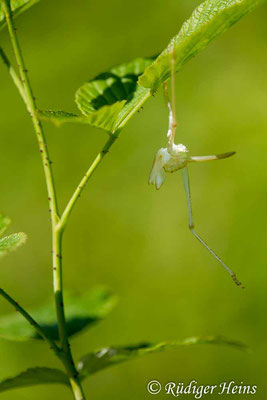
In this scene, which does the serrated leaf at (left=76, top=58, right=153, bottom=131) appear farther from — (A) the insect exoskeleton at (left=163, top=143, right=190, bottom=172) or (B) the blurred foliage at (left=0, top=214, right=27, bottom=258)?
(B) the blurred foliage at (left=0, top=214, right=27, bottom=258)

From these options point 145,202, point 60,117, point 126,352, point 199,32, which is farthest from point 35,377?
point 145,202

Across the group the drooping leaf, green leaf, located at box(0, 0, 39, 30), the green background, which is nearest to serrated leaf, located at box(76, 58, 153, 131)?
the drooping leaf

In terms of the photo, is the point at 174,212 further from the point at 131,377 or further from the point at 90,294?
the point at 90,294

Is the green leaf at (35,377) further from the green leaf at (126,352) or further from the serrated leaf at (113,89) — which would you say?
the serrated leaf at (113,89)

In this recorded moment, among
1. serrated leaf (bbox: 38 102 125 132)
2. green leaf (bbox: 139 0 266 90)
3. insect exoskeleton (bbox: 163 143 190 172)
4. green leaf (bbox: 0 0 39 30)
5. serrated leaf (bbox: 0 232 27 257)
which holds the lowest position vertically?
serrated leaf (bbox: 0 232 27 257)

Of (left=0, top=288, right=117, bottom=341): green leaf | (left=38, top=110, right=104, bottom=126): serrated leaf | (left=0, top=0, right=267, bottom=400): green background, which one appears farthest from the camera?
(left=0, top=0, right=267, bottom=400): green background

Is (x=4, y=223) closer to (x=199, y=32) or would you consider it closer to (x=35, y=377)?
(x=35, y=377)
